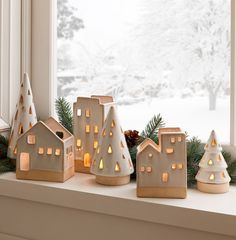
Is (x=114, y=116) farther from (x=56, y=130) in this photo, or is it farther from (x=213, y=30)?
(x=213, y=30)

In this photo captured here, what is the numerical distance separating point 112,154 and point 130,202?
0.14m

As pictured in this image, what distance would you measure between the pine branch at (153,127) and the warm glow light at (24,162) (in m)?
0.33

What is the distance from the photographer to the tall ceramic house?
4.57ft

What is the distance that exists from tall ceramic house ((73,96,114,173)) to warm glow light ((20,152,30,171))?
0.48ft

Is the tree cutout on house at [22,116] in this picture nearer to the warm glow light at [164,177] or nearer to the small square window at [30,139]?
the small square window at [30,139]

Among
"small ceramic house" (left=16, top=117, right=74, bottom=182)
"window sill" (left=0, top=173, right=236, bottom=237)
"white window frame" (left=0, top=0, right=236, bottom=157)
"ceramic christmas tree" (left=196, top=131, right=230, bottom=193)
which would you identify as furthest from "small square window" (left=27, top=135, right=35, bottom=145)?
"ceramic christmas tree" (left=196, top=131, right=230, bottom=193)

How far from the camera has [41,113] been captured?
5.49 feet

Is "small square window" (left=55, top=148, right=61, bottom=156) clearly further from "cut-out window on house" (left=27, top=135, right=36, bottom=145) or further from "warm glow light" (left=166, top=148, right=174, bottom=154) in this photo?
"warm glow light" (left=166, top=148, right=174, bottom=154)

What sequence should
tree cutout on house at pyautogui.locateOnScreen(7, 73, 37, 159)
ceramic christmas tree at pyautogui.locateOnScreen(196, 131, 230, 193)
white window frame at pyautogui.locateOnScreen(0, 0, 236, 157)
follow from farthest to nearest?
white window frame at pyautogui.locateOnScreen(0, 0, 236, 157) → tree cutout on house at pyautogui.locateOnScreen(7, 73, 37, 159) → ceramic christmas tree at pyautogui.locateOnScreen(196, 131, 230, 193)

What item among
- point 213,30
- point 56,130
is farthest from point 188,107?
point 56,130

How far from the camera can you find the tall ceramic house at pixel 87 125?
1394mm

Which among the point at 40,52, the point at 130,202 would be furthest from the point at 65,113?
the point at 130,202

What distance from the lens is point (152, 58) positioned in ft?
4.92

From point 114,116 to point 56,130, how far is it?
0.23 m
